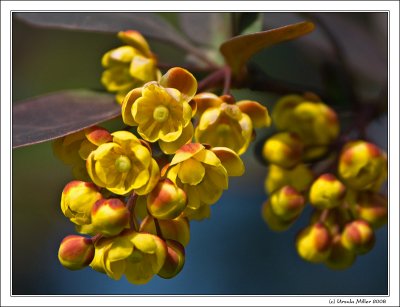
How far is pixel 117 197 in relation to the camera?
1.14 m

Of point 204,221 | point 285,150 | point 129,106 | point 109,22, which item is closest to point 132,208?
point 129,106

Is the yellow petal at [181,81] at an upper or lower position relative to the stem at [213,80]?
lower

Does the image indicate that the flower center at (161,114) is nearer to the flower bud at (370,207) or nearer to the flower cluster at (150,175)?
the flower cluster at (150,175)

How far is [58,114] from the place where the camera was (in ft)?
4.37

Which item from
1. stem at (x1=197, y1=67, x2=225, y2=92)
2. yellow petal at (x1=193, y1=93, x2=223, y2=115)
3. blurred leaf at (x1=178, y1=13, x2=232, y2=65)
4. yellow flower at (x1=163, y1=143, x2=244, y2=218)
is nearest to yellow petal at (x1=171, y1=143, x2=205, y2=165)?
yellow flower at (x1=163, y1=143, x2=244, y2=218)

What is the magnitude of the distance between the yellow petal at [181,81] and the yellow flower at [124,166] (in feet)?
0.35

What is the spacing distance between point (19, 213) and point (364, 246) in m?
1.34

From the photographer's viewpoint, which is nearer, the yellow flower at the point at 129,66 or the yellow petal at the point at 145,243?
the yellow petal at the point at 145,243

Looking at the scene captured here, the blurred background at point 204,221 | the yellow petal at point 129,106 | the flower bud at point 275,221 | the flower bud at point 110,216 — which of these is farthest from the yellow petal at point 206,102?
the blurred background at point 204,221

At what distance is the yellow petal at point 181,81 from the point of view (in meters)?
1.15

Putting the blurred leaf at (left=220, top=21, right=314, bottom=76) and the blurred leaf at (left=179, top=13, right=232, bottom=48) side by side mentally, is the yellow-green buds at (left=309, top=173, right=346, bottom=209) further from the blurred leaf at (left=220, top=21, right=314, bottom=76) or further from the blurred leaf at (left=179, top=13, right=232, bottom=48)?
the blurred leaf at (left=179, top=13, right=232, bottom=48)

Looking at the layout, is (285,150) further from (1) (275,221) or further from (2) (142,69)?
(2) (142,69)

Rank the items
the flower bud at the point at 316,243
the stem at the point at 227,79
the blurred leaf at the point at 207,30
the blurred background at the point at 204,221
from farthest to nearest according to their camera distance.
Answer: the blurred background at the point at 204,221
the blurred leaf at the point at 207,30
the flower bud at the point at 316,243
the stem at the point at 227,79

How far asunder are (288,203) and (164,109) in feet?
1.26
